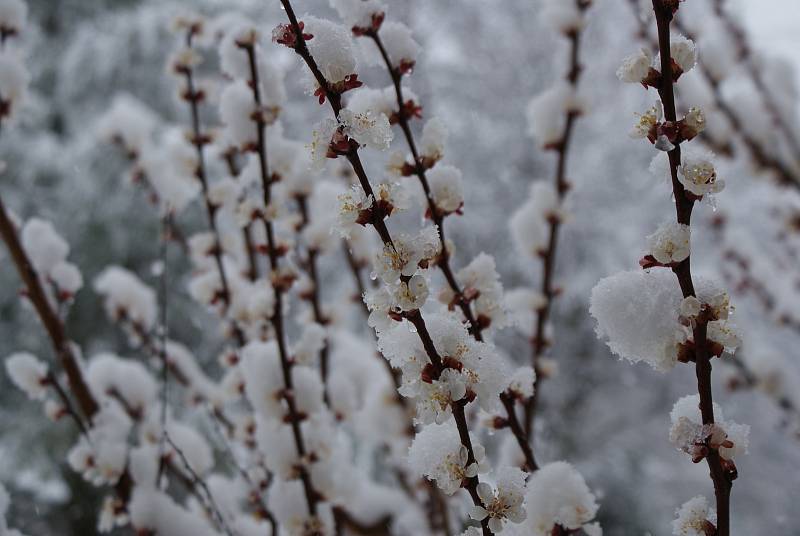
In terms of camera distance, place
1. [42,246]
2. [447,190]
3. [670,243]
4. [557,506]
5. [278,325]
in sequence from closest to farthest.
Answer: [670,243]
[557,506]
[447,190]
[278,325]
[42,246]

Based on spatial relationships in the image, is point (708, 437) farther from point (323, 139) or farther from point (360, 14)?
point (360, 14)

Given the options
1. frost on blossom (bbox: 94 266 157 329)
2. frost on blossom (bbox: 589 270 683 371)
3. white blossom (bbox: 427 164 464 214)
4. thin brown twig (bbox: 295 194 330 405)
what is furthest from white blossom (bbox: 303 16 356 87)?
frost on blossom (bbox: 94 266 157 329)

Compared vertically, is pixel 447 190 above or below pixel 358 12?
below

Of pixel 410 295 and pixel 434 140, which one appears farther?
pixel 434 140

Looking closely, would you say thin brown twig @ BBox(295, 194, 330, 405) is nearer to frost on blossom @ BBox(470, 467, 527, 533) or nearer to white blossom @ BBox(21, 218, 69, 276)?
white blossom @ BBox(21, 218, 69, 276)

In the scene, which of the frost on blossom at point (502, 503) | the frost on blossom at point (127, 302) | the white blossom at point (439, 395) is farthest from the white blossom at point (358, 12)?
the frost on blossom at point (127, 302)

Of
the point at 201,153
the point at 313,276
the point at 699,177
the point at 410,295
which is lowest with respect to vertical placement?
the point at 410,295

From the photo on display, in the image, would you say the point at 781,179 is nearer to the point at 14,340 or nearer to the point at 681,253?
the point at 681,253

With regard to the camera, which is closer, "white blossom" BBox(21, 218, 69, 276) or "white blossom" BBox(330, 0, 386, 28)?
"white blossom" BBox(330, 0, 386, 28)

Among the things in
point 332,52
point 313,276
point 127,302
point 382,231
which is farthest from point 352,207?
point 127,302

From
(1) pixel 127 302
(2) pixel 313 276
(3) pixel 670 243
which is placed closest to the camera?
(3) pixel 670 243

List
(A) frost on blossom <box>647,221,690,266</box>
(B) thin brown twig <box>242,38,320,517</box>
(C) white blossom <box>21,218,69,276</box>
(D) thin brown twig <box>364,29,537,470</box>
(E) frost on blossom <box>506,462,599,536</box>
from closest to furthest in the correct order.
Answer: (A) frost on blossom <box>647,221,690,266</box>
(E) frost on blossom <box>506,462,599,536</box>
(D) thin brown twig <box>364,29,537,470</box>
(B) thin brown twig <box>242,38,320,517</box>
(C) white blossom <box>21,218,69,276</box>

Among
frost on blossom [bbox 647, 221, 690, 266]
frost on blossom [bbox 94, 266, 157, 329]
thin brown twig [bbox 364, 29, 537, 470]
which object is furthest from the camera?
frost on blossom [bbox 94, 266, 157, 329]
